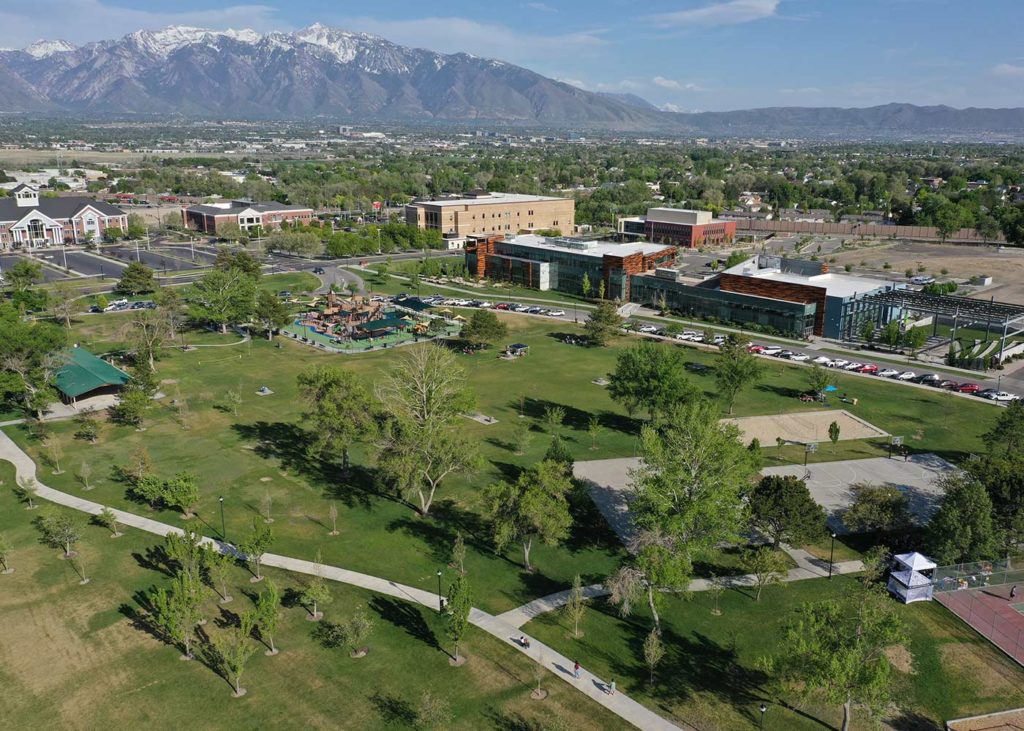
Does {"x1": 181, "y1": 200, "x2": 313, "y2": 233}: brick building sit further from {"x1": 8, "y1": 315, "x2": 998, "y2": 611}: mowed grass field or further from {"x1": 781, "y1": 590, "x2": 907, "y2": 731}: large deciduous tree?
{"x1": 781, "y1": 590, "x2": 907, "y2": 731}: large deciduous tree

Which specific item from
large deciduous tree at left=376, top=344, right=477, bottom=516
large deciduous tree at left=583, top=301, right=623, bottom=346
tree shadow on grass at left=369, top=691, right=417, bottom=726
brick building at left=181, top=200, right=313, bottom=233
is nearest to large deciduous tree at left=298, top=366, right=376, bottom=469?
large deciduous tree at left=376, top=344, right=477, bottom=516

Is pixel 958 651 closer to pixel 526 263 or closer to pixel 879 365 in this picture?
pixel 879 365

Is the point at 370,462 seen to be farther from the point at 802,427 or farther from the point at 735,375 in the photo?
the point at 802,427

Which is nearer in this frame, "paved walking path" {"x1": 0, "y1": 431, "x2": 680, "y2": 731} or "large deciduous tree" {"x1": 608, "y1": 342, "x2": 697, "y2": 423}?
"paved walking path" {"x1": 0, "y1": 431, "x2": 680, "y2": 731}

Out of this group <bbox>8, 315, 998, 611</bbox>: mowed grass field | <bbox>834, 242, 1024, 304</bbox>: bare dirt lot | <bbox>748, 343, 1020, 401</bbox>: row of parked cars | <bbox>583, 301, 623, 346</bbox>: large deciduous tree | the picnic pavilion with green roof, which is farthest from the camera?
<bbox>834, 242, 1024, 304</bbox>: bare dirt lot

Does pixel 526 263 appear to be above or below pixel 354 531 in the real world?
above

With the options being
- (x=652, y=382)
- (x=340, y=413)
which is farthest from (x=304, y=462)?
(x=652, y=382)

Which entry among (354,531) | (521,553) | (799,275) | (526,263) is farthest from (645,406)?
(526,263)

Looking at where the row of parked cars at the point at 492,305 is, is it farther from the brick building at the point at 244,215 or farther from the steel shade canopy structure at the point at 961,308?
the brick building at the point at 244,215
